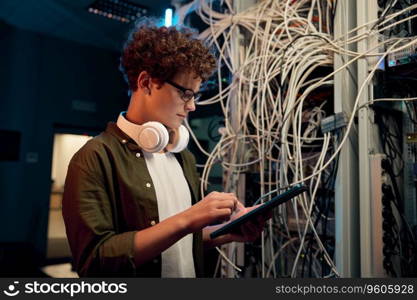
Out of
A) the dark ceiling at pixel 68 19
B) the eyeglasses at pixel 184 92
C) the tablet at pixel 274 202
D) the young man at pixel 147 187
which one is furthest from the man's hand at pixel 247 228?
the dark ceiling at pixel 68 19

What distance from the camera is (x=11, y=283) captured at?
0.98m

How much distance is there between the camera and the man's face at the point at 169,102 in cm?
95

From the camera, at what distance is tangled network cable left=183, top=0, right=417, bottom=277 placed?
1238mm

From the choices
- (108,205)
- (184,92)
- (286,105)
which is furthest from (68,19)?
(108,205)

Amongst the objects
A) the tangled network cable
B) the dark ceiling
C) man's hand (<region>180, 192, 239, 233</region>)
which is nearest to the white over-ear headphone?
man's hand (<region>180, 192, 239, 233</region>)

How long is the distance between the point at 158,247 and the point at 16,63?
11.9ft

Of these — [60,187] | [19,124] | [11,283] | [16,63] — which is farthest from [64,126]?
[11,283]

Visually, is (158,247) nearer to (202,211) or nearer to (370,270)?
(202,211)

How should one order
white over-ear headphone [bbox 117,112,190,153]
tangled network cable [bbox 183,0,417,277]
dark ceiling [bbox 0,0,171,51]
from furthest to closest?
dark ceiling [bbox 0,0,171,51], tangled network cable [bbox 183,0,417,277], white over-ear headphone [bbox 117,112,190,153]

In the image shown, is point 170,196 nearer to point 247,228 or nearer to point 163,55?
point 247,228

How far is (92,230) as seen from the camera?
79 cm

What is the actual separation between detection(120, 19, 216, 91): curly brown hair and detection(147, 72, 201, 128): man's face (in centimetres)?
2

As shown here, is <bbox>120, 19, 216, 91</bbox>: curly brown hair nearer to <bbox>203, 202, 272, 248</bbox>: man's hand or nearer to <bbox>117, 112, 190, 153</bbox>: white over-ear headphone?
<bbox>117, 112, 190, 153</bbox>: white over-ear headphone

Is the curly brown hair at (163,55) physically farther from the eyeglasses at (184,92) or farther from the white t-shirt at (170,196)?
the white t-shirt at (170,196)
